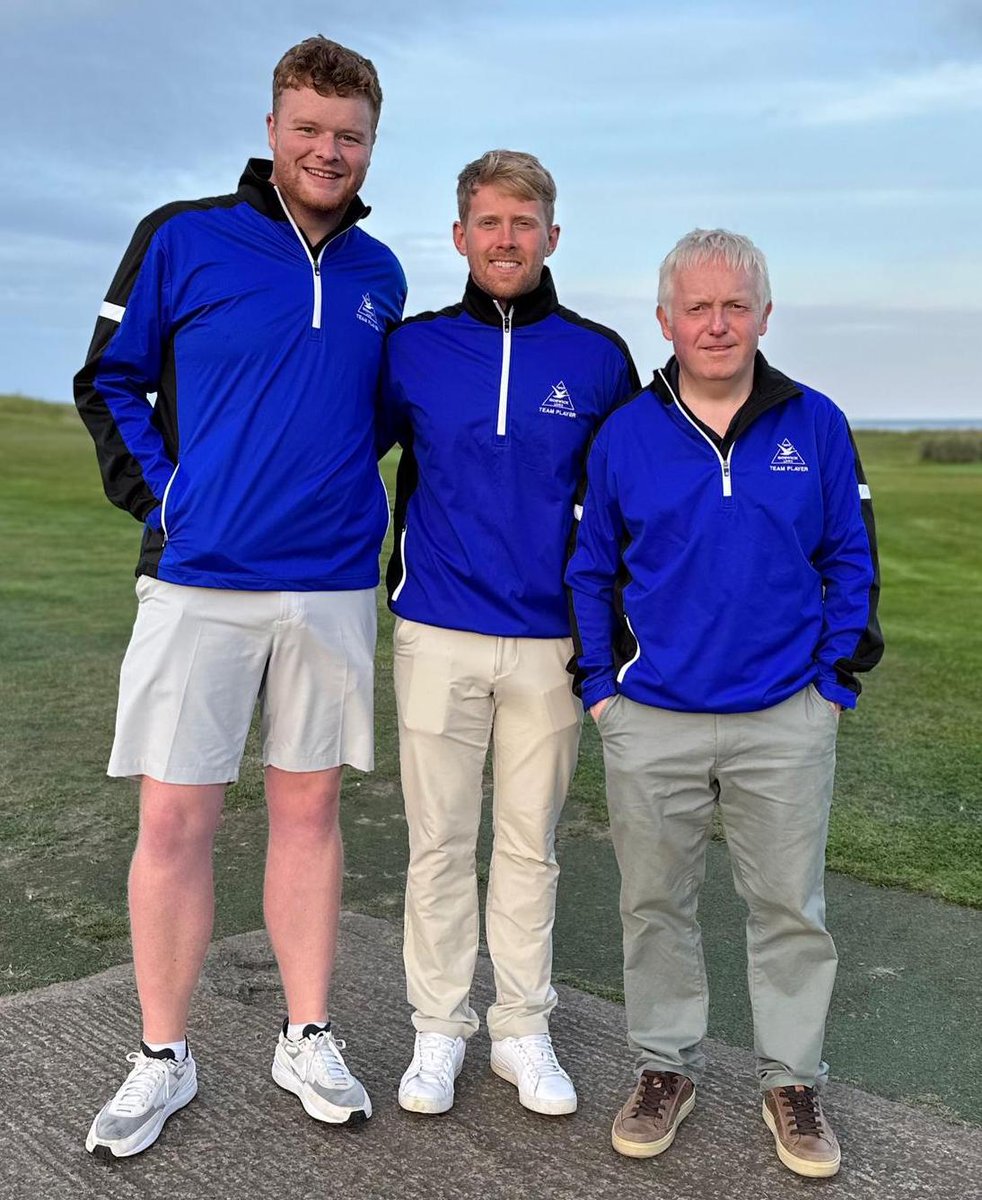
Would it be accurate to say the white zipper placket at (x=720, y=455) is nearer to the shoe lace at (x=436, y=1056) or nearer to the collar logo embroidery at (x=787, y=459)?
the collar logo embroidery at (x=787, y=459)

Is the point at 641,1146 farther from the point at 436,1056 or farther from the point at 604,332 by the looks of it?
the point at 604,332

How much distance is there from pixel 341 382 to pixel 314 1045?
144 cm

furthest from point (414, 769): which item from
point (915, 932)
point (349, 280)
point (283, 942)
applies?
point (915, 932)

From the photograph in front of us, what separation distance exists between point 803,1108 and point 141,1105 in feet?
4.46

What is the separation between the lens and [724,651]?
272 cm

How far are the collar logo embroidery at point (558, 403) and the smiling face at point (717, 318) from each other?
319 millimetres

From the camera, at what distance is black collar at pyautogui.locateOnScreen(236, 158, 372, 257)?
9.55 ft

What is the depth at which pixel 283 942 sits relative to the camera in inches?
118

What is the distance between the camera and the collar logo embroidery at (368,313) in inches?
116

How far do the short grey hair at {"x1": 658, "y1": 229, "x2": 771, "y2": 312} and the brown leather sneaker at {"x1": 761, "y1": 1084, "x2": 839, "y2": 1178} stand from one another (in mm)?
1645

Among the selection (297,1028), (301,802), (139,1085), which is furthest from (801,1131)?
(139,1085)

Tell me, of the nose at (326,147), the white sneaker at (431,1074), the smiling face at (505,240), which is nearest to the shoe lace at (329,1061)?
the white sneaker at (431,1074)

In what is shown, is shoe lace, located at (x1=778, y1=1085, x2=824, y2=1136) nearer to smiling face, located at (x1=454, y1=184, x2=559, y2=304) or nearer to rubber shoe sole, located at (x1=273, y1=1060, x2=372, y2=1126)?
rubber shoe sole, located at (x1=273, y1=1060, x2=372, y2=1126)

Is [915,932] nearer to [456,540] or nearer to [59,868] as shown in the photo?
[456,540]
